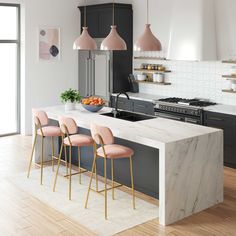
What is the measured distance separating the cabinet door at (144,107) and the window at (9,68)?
255 centimetres

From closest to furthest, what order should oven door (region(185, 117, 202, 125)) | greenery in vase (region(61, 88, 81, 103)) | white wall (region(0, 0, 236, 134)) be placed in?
1. greenery in vase (region(61, 88, 81, 103))
2. oven door (region(185, 117, 202, 125))
3. white wall (region(0, 0, 236, 134))

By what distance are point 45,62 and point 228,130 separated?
4.28 m

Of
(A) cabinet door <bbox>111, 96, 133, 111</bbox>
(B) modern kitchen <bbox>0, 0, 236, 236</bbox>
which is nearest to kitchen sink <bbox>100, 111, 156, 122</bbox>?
(B) modern kitchen <bbox>0, 0, 236, 236</bbox>

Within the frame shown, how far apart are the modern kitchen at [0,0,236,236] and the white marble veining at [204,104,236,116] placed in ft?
0.05

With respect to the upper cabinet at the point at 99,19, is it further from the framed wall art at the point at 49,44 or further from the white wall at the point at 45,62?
the framed wall art at the point at 49,44

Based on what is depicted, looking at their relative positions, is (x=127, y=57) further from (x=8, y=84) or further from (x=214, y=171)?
(x=214, y=171)

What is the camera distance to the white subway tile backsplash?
7.74 m

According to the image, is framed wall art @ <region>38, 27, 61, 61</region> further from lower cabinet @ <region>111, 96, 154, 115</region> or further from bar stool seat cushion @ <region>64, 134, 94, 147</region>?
bar stool seat cushion @ <region>64, 134, 94, 147</region>

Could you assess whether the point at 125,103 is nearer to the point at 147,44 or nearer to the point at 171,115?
the point at 171,115

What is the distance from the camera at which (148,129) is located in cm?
550

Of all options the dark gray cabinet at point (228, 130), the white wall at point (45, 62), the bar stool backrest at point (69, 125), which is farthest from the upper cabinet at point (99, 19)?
the bar stool backrest at point (69, 125)

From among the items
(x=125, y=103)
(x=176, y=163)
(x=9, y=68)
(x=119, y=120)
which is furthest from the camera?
(x=9, y=68)

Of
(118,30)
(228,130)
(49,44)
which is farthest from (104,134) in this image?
(49,44)

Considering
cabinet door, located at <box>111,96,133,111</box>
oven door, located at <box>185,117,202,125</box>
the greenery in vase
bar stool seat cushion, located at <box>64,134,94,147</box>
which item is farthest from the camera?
cabinet door, located at <box>111,96,133,111</box>
